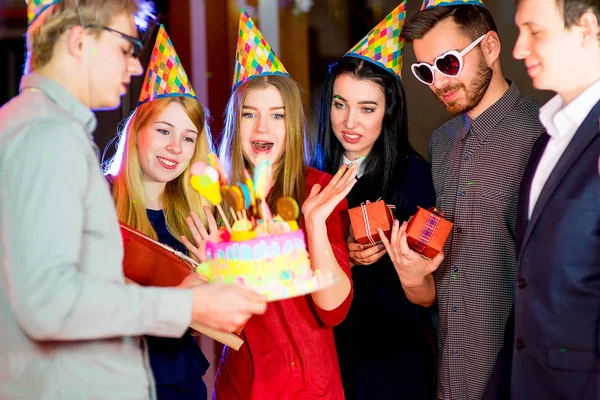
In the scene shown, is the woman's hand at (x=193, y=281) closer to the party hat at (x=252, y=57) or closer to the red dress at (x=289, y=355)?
the red dress at (x=289, y=355)

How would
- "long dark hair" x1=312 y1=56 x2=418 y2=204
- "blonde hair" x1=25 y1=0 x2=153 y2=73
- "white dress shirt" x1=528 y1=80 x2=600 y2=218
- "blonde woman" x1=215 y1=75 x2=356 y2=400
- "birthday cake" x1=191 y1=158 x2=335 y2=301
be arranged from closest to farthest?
"blonde hair" x1=25 y1=0 x2=153 y2=73 < "birthday cake" x1=191 y1=158 x2=335 y2=301 < "white dress shirt" x1=528 y1=80 x2=600 y2=218 < "blonde woman" x1=215 y1=75 x2=356 y2=400 < "long dark hair" x1=312 y1=56 x2=418 y2=204

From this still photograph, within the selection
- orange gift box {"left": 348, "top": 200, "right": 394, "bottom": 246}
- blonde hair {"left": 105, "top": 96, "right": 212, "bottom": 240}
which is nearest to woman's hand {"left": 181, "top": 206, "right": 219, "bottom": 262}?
blonde hair {"left": 105, "top": 96, "right": 212, "bottom": 240}

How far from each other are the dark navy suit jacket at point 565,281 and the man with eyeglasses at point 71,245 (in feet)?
2.65

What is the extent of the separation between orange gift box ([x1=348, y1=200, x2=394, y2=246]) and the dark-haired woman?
9 centimetres

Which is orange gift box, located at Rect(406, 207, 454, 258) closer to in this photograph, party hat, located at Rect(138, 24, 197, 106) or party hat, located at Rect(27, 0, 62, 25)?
party hat, located at Rect(138, 24, 197, 106)

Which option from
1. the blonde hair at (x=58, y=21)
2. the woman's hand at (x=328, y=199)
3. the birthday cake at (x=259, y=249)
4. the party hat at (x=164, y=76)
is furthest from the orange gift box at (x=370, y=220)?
the blonde hair at (x=58, y=21)

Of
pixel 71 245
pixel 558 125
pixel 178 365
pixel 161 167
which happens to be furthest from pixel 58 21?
pixel 558 125

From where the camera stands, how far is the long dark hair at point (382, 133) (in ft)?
9.53

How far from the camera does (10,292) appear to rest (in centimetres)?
144

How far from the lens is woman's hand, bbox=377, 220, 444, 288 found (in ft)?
8.24

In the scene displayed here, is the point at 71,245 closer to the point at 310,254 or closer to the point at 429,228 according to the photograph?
the point at 310,254

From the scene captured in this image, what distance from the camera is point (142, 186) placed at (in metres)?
2.74

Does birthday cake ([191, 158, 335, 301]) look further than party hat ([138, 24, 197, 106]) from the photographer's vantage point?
No

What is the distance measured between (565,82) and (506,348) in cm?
85
